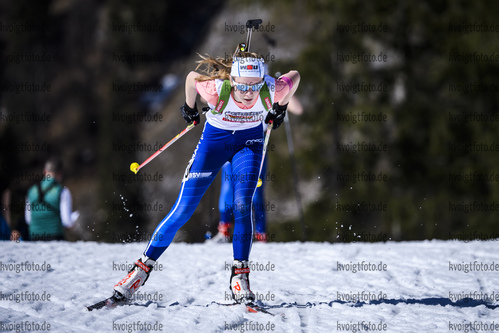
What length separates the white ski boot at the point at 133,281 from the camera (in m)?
4.23

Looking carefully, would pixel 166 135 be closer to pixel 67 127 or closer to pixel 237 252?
pixel 67 127

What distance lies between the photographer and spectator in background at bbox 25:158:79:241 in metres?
7.15

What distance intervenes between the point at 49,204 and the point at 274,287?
3.63m

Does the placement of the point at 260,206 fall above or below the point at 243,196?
below

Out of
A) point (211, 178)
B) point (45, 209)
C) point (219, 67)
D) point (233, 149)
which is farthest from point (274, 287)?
point (45, 209)

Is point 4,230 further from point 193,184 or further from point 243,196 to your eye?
point 243,196

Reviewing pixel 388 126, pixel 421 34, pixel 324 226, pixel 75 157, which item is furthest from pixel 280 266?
pixel 75 157

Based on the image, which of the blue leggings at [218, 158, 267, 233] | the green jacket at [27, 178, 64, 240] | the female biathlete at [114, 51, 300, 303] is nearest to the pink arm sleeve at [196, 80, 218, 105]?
the female biathlete at [114, 51, 300, 303]

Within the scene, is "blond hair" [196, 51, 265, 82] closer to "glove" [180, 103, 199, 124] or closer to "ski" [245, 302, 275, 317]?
"glove" [180, 103, 199, 124]

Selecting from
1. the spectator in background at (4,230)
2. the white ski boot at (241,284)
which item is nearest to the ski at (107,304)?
the white ski boot at (241,284)

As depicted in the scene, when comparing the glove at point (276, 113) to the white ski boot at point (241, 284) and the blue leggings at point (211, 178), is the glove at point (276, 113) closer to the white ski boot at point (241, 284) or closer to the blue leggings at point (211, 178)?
the blue leggings at point (211, 178)

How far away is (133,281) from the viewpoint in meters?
4.26

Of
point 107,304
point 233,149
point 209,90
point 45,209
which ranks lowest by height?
point 107,304

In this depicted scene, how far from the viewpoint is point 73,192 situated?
33.2 meters
